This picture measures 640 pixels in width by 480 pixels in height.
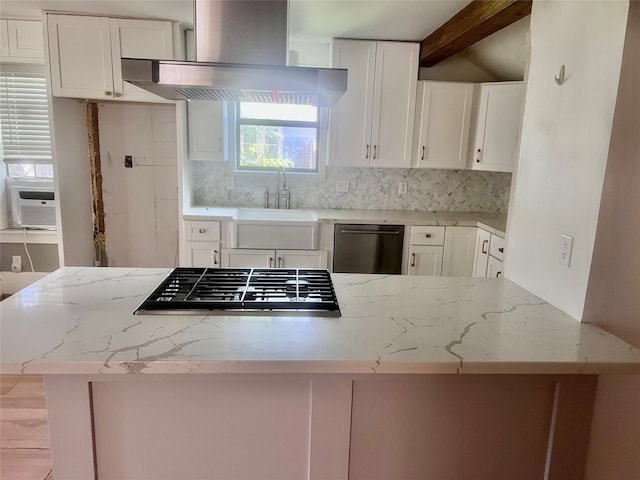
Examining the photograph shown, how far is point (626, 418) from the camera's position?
4.52ft

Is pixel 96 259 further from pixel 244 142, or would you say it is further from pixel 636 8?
pixel 636 8

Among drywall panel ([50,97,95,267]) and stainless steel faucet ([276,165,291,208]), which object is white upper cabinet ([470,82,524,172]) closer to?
stainless steel faucet ([276,165,291,208])

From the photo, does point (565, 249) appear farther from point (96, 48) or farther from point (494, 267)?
point (96, 48)

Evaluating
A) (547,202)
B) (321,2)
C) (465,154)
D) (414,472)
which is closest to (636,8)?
(547,202)

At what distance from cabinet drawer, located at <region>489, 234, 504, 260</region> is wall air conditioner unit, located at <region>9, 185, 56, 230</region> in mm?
3825

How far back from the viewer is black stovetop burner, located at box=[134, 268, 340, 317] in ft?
4.80

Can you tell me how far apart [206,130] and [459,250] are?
7.76 feet

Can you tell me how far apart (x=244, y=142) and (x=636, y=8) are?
A: 10.3ft

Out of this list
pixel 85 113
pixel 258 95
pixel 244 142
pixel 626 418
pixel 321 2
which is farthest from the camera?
pixel 244 142

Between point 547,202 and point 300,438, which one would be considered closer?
point 300,438

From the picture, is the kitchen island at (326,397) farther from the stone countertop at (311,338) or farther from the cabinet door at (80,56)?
the cabinet door at (80,56)

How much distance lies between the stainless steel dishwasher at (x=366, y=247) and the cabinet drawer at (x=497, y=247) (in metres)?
0.70

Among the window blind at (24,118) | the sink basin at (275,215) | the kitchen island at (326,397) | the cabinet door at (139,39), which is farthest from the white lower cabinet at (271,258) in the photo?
the window blind at (24,118)

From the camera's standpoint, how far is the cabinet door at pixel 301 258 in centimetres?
348
